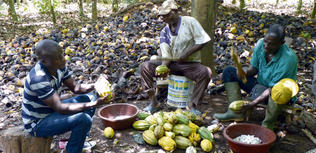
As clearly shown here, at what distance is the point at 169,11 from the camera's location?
136 inches

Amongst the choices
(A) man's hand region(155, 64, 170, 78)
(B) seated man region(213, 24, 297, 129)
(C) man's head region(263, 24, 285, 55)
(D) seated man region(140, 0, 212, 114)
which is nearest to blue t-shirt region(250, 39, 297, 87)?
(B) seated man region(213, 24, 297, 129)

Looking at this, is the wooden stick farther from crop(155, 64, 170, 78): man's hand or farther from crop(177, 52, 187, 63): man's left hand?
crop(155, 64, 170, 78): man's hand

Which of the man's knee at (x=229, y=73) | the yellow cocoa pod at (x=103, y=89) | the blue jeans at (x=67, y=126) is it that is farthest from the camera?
the man's knee at (x=229, y=73)

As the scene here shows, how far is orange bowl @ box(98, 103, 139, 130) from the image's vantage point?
317 centimetres

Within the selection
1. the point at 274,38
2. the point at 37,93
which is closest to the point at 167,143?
the point at 37,93

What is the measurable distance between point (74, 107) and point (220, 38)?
15.0 feet

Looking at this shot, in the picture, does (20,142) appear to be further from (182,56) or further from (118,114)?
(182,56)

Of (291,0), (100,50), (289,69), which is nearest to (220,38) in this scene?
(100,50)

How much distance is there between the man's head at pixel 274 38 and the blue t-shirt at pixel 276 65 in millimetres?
114

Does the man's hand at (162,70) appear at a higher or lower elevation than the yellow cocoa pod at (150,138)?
higher

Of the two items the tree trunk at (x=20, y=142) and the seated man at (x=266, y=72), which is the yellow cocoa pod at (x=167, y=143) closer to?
the seated man at (x=266, y=72)

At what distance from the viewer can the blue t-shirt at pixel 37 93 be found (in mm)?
2271

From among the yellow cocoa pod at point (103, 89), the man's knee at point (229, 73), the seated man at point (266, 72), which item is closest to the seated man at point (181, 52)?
the man's knee at point (229, 73)

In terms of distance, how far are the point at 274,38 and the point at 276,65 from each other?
336mm
